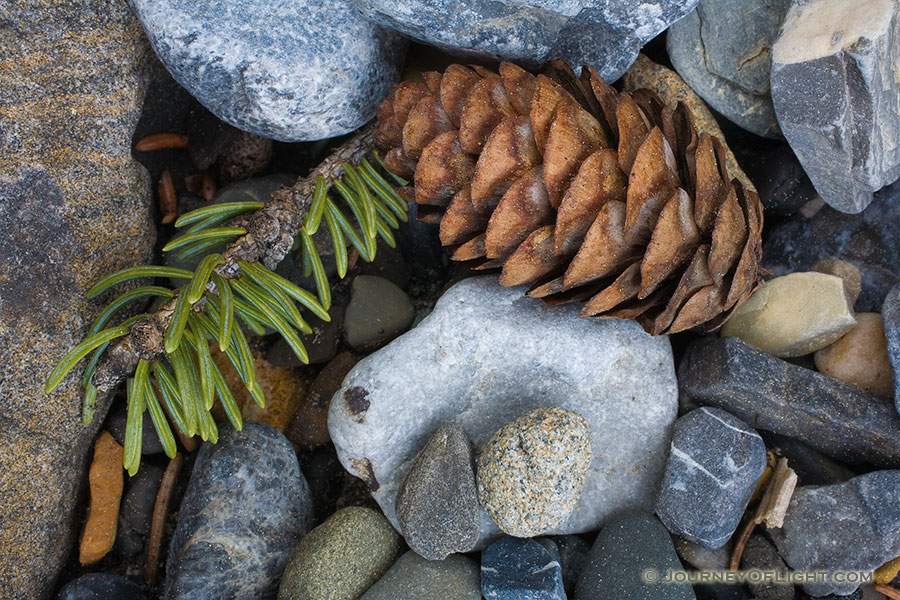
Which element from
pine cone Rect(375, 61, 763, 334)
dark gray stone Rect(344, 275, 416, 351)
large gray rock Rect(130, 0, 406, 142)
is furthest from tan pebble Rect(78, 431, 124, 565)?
pine cone Rect(375, 61, 763, 334)

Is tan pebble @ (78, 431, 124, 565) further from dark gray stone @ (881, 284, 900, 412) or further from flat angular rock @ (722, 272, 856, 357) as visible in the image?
dark gray stone @ (881, 284, 900, 412)

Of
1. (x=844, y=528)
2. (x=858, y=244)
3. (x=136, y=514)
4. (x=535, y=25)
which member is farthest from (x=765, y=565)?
(x=136, y=514)

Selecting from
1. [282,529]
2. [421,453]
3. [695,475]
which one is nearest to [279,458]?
[282,529]

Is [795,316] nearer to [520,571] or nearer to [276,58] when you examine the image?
[520,571]

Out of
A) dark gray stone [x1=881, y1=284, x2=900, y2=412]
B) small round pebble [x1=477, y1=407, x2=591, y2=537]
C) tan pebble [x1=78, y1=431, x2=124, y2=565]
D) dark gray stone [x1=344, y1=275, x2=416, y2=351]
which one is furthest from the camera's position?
dark gray stone [x1=344, y1=275, x2=416, y2=351]

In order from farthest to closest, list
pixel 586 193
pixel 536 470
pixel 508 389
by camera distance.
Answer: pixel 508 389 < pixel 536 470 < pixel 586 193

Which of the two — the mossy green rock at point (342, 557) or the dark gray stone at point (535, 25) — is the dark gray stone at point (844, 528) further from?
the dark gray stone at point (535, 25)
